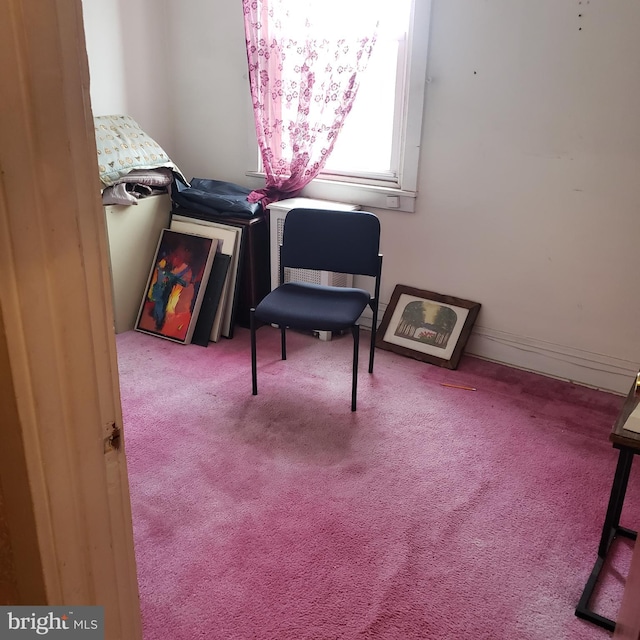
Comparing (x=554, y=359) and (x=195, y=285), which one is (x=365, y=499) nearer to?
(x=554, y=359)

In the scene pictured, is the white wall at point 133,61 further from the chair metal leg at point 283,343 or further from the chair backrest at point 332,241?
the chair metal leg at point 283,343

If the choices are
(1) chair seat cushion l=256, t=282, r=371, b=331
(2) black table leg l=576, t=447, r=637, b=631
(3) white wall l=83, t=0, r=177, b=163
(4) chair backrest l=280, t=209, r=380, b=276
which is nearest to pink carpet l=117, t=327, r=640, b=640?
(2) black table leg l=576, t=447, r=637, b=631

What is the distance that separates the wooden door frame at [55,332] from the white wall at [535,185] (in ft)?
8.22

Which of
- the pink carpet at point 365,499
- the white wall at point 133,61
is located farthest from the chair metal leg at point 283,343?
the white wall at point 133,61

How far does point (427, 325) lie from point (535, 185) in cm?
86

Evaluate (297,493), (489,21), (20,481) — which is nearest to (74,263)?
(20,481)

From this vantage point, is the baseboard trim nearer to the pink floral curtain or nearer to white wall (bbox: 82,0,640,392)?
white wall (bbox: 82,0,640,392)

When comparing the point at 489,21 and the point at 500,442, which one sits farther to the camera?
the point at 489,21

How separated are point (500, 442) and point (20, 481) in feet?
7.04

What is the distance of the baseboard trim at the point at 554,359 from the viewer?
2.88 m

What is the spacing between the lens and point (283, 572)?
1873mm

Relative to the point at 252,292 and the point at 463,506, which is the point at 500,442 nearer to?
the point at 463,506

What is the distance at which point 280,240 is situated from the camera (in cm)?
341

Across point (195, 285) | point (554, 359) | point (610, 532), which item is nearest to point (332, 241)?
point (195, 285)
